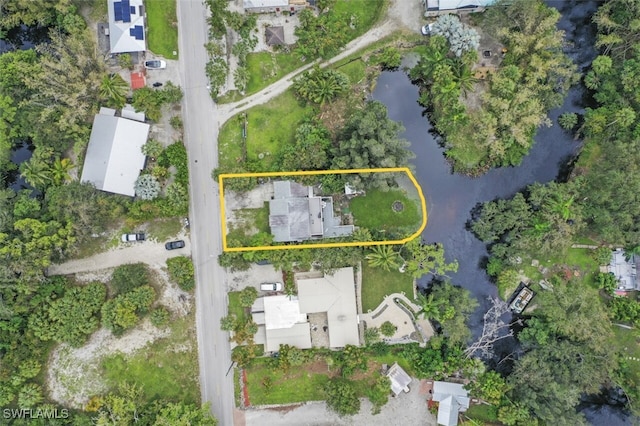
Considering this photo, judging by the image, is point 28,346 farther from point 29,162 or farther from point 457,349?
point 457,349

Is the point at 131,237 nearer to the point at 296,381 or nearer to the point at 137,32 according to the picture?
the point at 137,32

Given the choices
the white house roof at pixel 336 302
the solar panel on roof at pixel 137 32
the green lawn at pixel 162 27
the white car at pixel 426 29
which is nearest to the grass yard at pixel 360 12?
the white car at pixel 426 29

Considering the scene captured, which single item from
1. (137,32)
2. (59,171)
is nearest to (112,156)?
(59,171)

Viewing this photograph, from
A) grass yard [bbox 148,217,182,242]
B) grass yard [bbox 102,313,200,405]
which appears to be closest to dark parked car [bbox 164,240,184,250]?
grass yard [bbox 148,217,182,242]

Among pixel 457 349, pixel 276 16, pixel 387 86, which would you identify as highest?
pixel 276 16

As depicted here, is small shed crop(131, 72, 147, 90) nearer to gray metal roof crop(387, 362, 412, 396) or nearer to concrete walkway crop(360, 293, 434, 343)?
concrete walkway crop(360, 293, 434, 343)

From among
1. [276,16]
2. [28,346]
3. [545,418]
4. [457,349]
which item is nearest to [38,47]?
[276,16]
